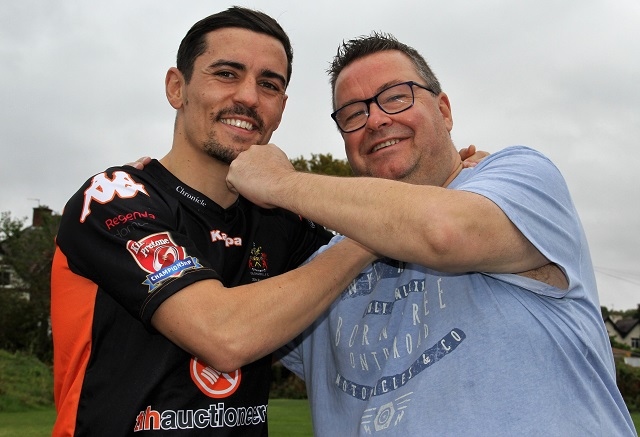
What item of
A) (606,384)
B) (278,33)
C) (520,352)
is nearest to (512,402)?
(520,352)

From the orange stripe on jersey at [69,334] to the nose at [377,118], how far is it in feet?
→ 5.62

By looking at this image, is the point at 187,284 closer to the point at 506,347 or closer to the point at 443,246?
the point at 443,246

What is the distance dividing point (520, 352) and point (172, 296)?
1.48 m

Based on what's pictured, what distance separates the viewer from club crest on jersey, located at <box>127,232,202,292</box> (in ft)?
10.2

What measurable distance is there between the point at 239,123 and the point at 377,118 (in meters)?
0.77

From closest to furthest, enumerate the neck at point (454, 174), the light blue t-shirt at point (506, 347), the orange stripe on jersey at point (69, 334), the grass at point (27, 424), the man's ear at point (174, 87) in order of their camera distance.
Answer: the light blue t-shirt at point (506, 347), the orange stripe on jersey at point (69, 334), the neck at point (454, 174), the man's ear at point (174, 87), the grass at point (27, 424)

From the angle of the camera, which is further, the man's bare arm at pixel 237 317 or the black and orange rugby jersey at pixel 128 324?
the black and orange rugby jersey at pixel 128 324

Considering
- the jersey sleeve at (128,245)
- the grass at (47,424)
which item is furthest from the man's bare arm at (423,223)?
the grass at (47,424)

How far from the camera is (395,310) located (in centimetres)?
347

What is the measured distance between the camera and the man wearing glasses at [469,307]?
2.86m

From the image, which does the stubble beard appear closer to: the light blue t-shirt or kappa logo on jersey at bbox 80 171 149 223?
kappa logo on jersey at bbox 80 171 149 223

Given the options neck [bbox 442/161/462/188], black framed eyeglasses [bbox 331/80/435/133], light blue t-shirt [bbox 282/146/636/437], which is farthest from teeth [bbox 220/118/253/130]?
light blue t-shirt [bbox 282/146/636/437]

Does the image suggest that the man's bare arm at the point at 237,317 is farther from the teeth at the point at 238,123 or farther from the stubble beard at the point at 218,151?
the teeth at the point at 238,123

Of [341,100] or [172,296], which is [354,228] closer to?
[172,296]
